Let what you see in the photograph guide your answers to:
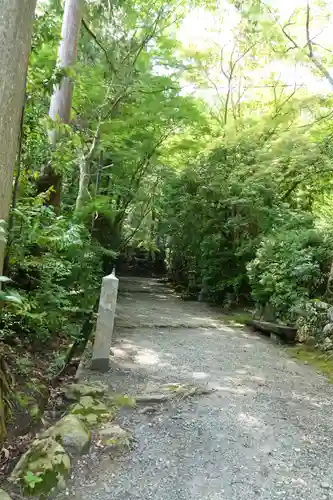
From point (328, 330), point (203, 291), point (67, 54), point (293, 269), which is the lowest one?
point (203, 291)

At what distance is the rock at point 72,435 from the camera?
2.92 metres

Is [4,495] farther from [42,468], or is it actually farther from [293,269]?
[293,269]

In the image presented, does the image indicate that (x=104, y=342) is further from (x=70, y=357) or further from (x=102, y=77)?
(x=102, y=77)

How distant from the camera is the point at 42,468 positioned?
103 inches

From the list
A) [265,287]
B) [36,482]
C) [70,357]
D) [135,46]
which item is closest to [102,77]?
[135,46]

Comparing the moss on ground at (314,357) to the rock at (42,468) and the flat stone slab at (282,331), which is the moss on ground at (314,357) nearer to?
the flat stone slab at (282,331)

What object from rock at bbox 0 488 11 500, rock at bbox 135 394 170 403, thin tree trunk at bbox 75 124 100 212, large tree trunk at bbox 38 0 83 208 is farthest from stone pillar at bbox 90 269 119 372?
large tree trunk at bbox 38 0 83 208

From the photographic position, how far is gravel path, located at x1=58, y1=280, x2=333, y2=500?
267 cm

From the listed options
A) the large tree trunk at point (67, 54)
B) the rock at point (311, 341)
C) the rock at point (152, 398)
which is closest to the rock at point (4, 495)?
the rock at point (152, 398)

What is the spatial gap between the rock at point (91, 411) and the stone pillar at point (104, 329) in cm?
94

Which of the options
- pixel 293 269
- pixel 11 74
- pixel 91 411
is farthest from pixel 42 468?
pixel 293 269

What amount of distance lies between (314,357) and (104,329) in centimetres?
359

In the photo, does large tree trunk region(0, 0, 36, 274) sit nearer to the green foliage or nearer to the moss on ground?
the moss on ground

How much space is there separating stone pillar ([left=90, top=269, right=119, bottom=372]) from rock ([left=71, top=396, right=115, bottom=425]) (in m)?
0.94
